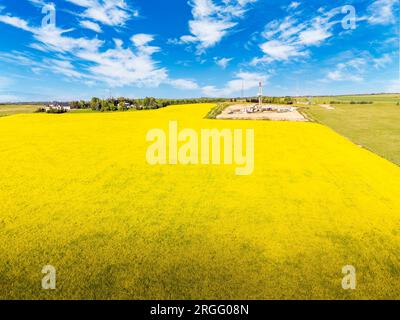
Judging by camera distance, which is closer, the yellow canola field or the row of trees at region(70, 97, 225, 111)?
the yellow canola field

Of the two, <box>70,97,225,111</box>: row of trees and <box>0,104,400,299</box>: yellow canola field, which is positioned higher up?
<box>70,97,225,111</box>: row of trees

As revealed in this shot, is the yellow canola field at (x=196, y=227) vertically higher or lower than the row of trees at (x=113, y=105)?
lower

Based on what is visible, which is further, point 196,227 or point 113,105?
point 113,105

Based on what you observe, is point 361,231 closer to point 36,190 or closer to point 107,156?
point 36,190

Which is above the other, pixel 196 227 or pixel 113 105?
pixel 113 105

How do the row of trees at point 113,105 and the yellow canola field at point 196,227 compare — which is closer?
the yellow canola field at point 196,227
